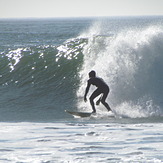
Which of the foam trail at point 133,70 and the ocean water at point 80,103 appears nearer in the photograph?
the ocean water at point 80,103

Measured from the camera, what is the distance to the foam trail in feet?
39.6

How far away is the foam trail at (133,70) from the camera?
12.1m

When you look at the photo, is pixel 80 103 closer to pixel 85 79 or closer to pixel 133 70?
pixel 85 79

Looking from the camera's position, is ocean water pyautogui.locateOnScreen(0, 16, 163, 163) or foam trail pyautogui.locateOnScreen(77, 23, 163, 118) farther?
foam trail pyautogui.locateOnScreen(77, 23, 163, 118)

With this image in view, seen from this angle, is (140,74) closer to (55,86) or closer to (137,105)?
(137,105)

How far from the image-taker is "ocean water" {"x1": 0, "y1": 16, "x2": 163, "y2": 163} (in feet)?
23.1

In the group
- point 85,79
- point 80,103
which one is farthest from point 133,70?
point 80,103

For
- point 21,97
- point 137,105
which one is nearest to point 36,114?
point 21,97

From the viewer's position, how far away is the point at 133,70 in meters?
14.0

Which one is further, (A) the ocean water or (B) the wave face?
(B) the wave face

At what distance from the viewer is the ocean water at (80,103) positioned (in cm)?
704

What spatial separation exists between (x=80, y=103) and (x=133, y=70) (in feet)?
8.03

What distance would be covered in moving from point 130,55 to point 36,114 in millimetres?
4792

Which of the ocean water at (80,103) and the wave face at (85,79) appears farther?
the wave face at (85,79)
